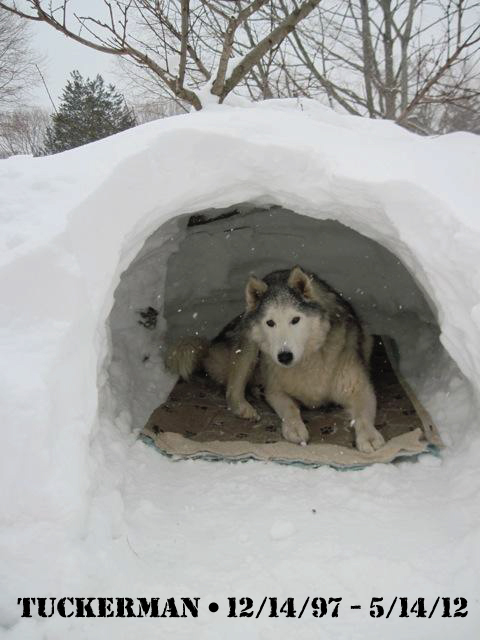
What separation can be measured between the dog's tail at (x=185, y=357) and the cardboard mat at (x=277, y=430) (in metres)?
0.14

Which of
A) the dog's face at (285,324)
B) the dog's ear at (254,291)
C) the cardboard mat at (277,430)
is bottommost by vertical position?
the cardboard mat at (277,430)

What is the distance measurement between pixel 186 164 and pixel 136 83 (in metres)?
5.07

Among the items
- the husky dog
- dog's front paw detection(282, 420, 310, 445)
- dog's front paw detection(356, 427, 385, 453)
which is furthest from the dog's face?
dog's front paw detection(356, 427, 385, 453)

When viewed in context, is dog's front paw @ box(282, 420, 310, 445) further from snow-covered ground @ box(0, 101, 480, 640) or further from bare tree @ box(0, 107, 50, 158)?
bare tree @ box(0, 107, 50, 158)

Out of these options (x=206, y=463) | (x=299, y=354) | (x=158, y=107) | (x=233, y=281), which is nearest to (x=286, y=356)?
(x=299, y=354)

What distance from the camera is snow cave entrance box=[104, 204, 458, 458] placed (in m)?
4.86

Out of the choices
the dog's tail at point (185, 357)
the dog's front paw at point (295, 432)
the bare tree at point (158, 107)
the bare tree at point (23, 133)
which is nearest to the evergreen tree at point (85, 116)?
the bare tree at point (158, 107)

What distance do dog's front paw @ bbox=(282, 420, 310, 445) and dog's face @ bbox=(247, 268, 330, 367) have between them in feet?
1.48

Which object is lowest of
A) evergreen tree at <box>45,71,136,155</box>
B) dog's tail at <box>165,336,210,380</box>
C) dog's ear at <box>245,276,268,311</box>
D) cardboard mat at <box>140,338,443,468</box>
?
cardboard mat at <box>140,338,443,468</box>

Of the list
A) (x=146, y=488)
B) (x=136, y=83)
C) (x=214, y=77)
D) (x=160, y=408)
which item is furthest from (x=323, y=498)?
(x=136, y=83)

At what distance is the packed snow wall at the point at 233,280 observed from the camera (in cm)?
490

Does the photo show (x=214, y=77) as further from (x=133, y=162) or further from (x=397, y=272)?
(x=397, y=272)

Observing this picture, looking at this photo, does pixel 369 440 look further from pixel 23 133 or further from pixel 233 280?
pixel 23 133

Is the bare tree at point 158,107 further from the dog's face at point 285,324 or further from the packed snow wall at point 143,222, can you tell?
the dog's face at point 285,324
